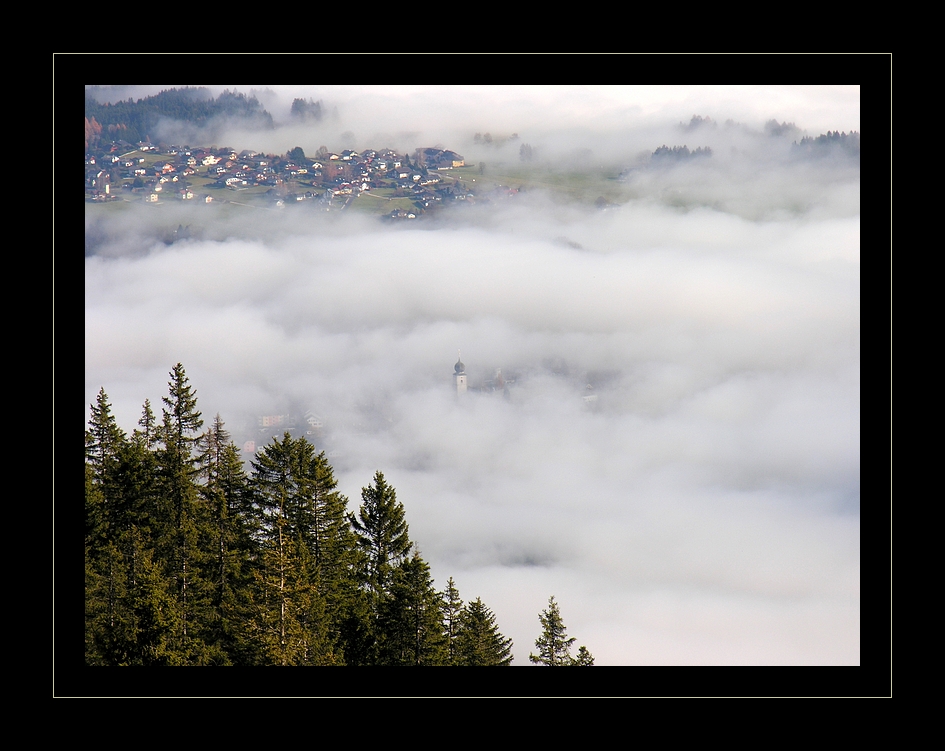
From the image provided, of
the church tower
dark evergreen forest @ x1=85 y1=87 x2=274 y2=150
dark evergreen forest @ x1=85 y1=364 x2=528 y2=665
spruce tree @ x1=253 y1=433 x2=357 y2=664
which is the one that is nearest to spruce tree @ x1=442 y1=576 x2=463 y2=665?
dark evergreen forest @ x1=85 y1=364 x2=528 y2=665

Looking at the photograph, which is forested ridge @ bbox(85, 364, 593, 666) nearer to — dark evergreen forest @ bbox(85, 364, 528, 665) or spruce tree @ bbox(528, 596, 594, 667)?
dark evergreen forest @ bbox(85, 364, 528, 665)

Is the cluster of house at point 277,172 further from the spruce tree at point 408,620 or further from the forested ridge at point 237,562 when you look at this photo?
the spruce tree at point 408,620

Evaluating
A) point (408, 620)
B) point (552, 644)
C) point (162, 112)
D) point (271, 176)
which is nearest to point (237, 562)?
point (408, 620)

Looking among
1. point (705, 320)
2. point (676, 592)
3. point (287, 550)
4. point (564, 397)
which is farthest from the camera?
point (705, 320)
